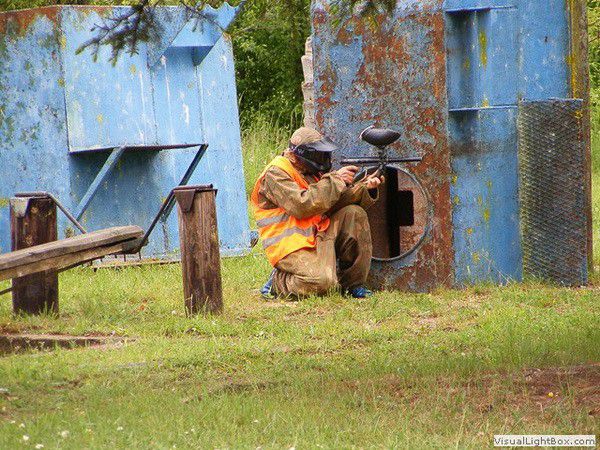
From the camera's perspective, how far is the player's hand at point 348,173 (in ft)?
31.9

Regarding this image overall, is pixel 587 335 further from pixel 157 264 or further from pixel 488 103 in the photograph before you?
pixel 157 264

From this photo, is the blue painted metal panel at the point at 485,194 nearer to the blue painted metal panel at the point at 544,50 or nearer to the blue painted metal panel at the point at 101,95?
the blue painted metal panel at the point at 544,50

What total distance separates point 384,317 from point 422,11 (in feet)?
8.70

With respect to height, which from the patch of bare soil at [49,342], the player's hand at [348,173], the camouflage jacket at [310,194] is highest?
the player's hand at [348,173]

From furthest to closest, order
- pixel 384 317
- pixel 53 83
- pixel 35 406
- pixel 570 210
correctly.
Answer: pixel 53 83 → pixel 570 210 → pixel 384 317 → pixel 35 406

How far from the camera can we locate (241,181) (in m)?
13.5

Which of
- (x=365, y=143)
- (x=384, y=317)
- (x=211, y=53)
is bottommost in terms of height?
(x=384, y=317)

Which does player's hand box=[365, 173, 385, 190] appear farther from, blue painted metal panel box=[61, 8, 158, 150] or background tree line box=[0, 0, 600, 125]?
background tree line box=[0, 0, 600, 125]

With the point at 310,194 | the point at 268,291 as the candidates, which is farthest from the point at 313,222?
the point at 268,291

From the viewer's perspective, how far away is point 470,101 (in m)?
10.0

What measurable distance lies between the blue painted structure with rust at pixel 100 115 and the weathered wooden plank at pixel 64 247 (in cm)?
325

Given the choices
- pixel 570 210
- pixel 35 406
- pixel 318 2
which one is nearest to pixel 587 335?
pixel 570 210

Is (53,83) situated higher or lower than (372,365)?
higher

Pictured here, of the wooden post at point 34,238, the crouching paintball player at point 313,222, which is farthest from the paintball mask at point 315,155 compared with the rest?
the wooden post at point 34,238
